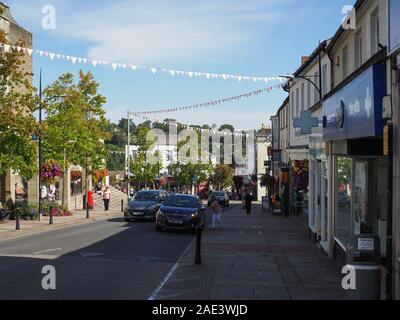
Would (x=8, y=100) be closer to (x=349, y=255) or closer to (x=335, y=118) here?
(x=335, y=118)

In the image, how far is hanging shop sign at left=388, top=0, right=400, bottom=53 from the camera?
8.70 m

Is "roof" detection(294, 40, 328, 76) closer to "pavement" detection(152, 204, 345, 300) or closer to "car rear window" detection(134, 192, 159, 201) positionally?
"pavement" detection(152, 204, 345, 300)

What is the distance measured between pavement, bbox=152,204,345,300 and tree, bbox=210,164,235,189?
60979 mm

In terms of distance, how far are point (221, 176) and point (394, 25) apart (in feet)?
242

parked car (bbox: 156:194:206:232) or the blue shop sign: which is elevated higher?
the blue shop sign

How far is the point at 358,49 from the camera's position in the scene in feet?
50.7

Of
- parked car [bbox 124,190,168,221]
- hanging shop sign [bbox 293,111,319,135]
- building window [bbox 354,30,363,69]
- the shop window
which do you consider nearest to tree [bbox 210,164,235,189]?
parked car [bbox 124,190,168,221]

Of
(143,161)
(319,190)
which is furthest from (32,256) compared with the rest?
(143,161)

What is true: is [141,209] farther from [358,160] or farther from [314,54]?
[358,160]

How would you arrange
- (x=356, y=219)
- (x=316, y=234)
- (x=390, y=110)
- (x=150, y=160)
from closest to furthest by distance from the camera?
(x=390, y=110) < (x=356, y=219) < (x=316, y=234) < (x=150, y=160)

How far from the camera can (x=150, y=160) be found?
69.9 metres

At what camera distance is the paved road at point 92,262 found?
10305mm
